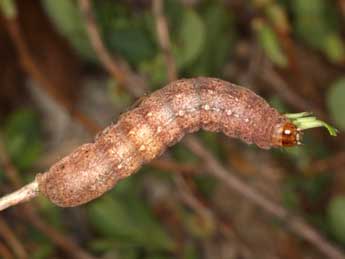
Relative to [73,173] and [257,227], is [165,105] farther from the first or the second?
[257,227]

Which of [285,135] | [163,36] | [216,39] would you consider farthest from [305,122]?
[216,39]

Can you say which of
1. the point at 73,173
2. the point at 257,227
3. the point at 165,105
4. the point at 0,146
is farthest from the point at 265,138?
the point at 257,227

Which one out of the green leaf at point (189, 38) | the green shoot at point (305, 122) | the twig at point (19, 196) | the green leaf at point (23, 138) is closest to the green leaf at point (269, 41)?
the green leaf at point (189, 38)

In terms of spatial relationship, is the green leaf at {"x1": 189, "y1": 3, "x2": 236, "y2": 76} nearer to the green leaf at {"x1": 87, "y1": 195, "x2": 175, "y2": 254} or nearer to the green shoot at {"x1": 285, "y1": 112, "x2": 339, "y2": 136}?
the green leaf at {"x1": 87, "y1": 195, "x2": 175, "y2": 254}

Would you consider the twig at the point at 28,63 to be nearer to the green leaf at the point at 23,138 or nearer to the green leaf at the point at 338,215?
the green leaf at the point at 23,138

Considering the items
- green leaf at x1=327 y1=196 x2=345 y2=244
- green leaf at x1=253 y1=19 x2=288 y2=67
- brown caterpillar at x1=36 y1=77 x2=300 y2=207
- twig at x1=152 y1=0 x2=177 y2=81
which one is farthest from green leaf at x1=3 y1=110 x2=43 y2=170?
brown caterpillar at x1=36 y1=77 x2=300 y2=207

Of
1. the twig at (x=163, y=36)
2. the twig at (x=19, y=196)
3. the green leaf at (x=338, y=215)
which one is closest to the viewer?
the twig at (x=19, y=196)
